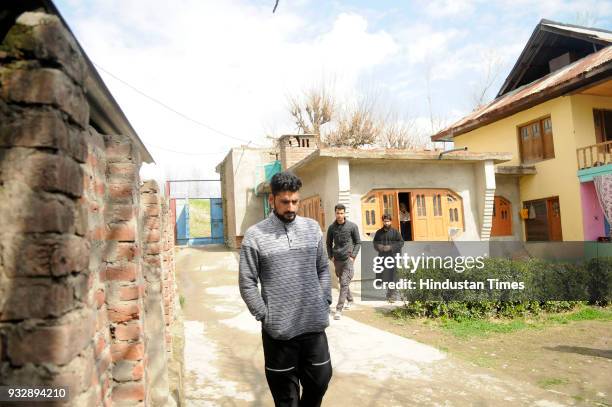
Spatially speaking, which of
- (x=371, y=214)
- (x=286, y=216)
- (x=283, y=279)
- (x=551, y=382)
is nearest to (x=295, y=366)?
(x=283, y=279)

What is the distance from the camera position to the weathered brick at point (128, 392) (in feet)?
7.38

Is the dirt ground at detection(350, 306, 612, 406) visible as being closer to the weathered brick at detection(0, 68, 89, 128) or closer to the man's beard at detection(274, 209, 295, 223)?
the man's beard at detection(274, 209, 295, 223)

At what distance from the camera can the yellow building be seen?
476 inches

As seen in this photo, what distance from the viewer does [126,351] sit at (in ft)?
7.55

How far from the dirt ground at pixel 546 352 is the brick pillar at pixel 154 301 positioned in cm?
339

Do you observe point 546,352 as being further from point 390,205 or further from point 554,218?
point 554,218

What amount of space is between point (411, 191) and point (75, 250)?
10251 mm

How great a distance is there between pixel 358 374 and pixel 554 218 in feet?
37.5

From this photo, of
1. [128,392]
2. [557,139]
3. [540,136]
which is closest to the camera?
[128,392]

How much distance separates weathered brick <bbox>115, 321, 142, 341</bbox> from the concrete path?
1523 millimetres

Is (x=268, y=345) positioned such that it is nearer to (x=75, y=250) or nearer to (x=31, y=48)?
(x=75, y=250)

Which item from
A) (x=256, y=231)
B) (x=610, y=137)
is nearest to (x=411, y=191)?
(x=610, y=137)

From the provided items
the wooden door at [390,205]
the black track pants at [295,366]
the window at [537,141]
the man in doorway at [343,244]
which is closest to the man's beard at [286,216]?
the black track pants at [295,366]

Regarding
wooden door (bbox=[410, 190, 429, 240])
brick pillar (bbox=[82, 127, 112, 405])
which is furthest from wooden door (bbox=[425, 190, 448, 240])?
brick pillar (bbox=[82, 127, 112, 405])
